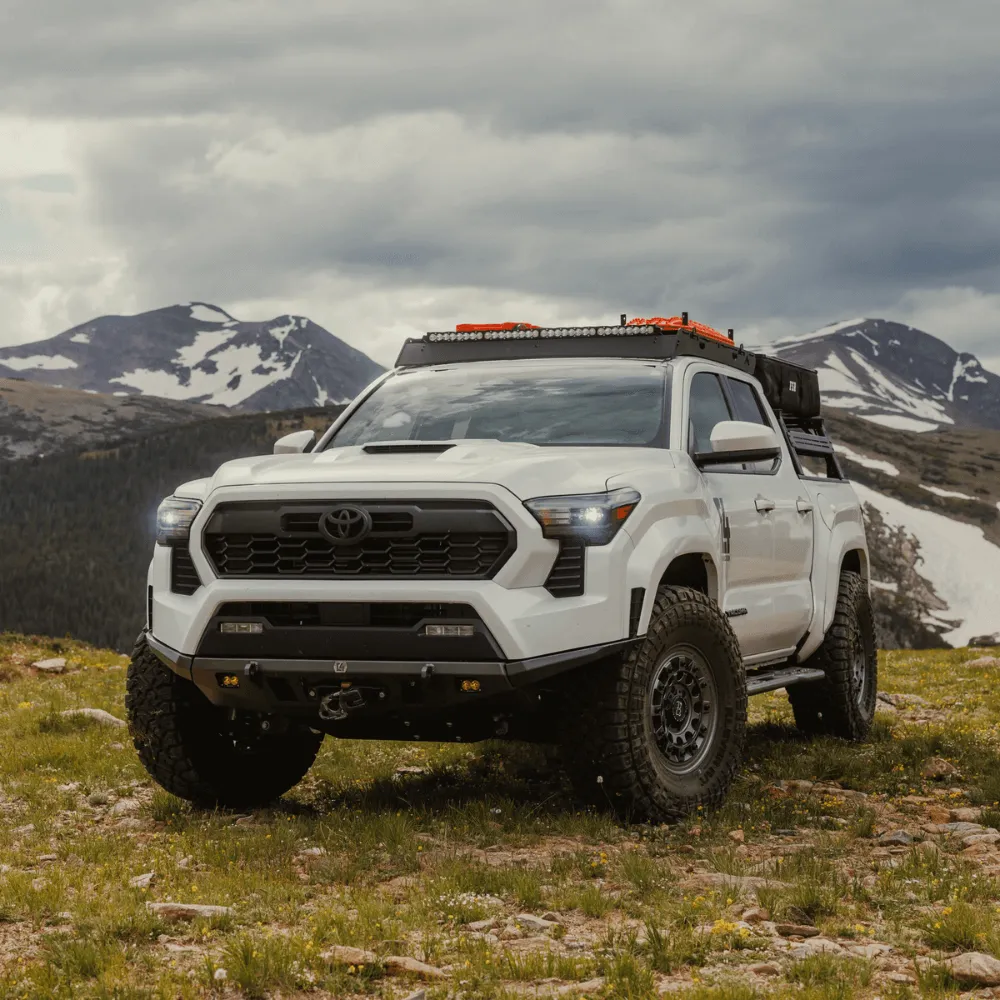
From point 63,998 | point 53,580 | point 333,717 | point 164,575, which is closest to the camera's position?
point 63,998

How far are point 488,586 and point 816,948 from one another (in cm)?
218

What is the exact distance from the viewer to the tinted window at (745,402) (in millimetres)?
8992

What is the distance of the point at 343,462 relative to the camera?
22.5ft

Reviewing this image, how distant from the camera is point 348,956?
457 centimetres

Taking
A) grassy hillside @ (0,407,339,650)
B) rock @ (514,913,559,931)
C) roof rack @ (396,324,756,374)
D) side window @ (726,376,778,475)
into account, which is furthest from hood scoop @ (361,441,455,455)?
grassy hillside @ (0,407,339,650)

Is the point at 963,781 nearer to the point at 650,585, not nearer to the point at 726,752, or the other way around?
the point at 726,752

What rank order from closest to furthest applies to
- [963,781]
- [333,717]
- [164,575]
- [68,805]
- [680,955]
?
[680,955], [333,717], [164,575], [68,805], [963,781]

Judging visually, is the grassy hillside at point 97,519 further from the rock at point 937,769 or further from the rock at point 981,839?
the rock at point 981,839

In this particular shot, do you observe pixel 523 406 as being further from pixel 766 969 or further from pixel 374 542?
pixel 766 969

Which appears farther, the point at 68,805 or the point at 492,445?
the point at 68,805

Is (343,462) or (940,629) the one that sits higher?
(343,462)

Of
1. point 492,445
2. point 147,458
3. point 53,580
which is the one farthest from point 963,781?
point 147,458

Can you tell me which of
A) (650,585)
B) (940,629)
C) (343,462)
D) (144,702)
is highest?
(343,462)

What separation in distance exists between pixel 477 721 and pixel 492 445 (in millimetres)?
Result: 1410
